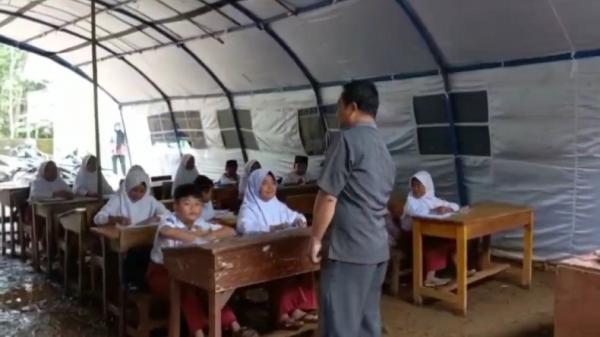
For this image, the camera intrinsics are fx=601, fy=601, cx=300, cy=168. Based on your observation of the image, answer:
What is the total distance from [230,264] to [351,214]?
823 millimetres

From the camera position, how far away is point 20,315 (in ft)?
14.9

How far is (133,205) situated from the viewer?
185 inches

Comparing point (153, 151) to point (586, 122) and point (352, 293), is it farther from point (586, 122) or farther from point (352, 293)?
point (352, 293)

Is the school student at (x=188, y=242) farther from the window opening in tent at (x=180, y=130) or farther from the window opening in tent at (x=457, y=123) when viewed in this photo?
the window opening in tent at (x=180, y=130)

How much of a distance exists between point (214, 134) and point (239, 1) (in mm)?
3923

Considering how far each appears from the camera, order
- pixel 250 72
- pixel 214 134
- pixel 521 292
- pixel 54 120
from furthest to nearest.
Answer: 1. pixel 54 120
2. pixel 214 134
3. pixel 250 72
4. pixel 521 292

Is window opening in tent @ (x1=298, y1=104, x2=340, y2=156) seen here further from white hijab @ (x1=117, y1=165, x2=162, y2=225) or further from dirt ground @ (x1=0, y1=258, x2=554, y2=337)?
white hijab @ (x1=117, y1=165, x2=162, y2=225)

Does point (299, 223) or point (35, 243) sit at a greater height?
point (299, 223)

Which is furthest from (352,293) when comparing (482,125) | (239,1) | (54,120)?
(54,120)

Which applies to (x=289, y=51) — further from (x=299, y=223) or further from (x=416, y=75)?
(x=299, y=223)

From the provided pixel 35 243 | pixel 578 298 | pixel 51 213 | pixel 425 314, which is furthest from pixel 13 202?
pixel 578 298

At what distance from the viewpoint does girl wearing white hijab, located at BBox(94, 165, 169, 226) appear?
4.57 metres

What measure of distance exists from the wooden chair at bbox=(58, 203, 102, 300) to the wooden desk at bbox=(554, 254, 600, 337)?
3.39 m

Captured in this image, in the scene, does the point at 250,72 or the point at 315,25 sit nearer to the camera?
the point at 315,25
